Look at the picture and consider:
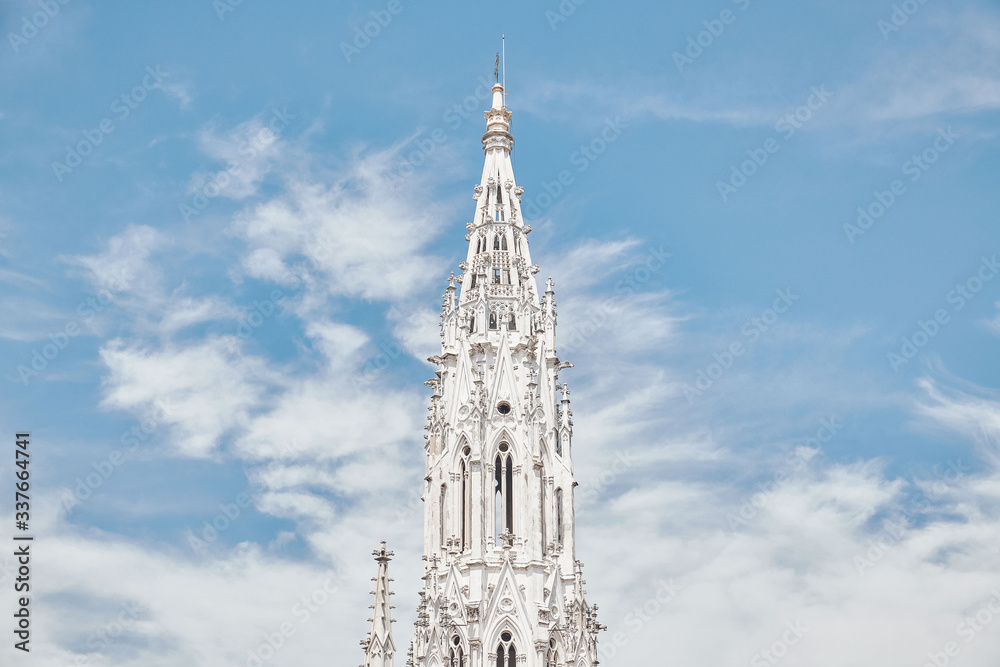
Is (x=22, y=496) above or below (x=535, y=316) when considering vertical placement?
below

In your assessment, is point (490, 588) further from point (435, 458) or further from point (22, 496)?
point (22, 496)

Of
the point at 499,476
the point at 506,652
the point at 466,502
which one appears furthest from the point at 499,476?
the point at 506,652

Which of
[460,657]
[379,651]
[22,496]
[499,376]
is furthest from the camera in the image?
[499,376]

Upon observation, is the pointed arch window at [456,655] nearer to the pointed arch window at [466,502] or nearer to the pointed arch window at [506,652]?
the pointed arch window at [506,652]

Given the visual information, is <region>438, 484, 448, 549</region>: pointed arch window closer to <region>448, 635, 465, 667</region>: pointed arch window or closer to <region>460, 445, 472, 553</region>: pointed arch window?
<region>460, 445, 472, 553</region>: pointed arch window

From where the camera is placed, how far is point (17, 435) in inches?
1544

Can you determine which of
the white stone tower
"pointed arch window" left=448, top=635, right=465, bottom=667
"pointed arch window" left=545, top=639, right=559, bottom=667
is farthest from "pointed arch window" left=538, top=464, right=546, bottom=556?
"pointed arch window" left=448, top=635, right=465, bottom=667

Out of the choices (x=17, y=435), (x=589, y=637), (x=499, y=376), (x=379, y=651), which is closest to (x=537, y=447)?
(x=499, y=376)

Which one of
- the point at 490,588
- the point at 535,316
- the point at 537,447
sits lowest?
the point at 490,588

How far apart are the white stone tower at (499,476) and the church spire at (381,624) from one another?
20.1 ft

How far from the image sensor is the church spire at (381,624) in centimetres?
5319

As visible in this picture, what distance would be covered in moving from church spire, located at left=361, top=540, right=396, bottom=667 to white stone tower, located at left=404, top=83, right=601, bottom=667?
614cm

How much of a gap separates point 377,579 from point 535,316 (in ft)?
55.0

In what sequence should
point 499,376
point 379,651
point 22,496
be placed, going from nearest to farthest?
1. point 22,496
2. point 379,651
3. point 499,376
